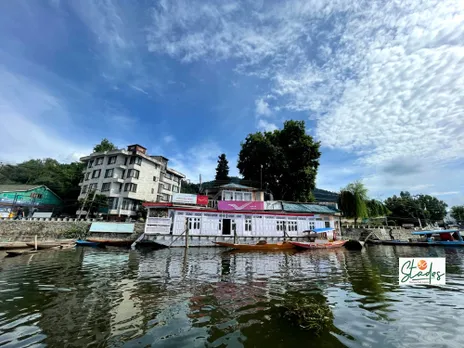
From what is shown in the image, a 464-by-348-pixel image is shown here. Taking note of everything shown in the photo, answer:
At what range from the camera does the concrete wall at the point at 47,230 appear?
2761cm

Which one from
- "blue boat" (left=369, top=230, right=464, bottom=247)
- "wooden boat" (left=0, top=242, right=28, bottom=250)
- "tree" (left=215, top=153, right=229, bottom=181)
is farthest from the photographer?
"tree" (left=215, top=153, right=229, bottom=181)

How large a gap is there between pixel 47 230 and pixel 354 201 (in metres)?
46.0

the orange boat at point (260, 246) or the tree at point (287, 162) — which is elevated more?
the tree at point (287, 162)

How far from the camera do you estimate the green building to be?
3694 cm

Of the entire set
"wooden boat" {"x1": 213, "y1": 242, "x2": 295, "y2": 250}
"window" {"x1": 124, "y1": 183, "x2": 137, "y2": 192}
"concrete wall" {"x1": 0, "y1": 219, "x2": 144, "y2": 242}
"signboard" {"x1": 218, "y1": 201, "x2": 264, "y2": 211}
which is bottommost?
"wooden boat" {"x1": 213, "y1": 242, "x2": 295, "y2": 250}

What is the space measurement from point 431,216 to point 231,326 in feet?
311

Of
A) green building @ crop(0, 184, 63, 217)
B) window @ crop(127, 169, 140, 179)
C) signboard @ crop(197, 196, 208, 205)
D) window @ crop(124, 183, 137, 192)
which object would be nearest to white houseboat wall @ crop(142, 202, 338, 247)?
signboard @ crop(197, 196, 208, 205)

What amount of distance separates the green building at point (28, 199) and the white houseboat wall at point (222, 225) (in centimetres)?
2695

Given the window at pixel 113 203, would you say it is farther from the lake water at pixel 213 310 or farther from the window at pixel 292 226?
the lake water at pixel 213 310

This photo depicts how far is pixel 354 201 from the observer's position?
126 feet

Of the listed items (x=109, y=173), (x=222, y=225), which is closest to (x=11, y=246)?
(x=222, y=225)

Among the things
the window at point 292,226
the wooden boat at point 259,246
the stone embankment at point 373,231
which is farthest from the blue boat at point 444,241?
the wooden boat at point 259,246

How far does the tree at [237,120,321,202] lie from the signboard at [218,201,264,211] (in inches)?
502

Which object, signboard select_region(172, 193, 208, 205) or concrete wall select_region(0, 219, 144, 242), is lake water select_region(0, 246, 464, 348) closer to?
signboard select_region(172, 193, 208, 205)
